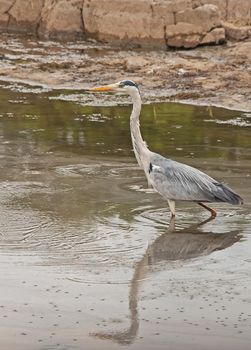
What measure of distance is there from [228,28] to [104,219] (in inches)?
427

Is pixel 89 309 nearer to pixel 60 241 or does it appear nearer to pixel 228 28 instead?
pixel 60 241

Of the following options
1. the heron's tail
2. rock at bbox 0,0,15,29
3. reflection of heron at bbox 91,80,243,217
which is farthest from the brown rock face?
the heron's tail

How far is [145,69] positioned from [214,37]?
7.78 ft

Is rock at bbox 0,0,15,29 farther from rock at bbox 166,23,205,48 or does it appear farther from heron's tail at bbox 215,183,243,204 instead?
heron's tail at bbox 215,183,243,204

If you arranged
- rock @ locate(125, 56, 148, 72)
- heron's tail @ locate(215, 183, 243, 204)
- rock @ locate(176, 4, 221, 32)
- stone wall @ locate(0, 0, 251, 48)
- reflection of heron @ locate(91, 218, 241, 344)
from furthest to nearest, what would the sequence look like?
stone wall @ locate(0, 0, 251, 48) < rock @ locate(176, 4, 221, 32) < rock @ locate(125, 56, 148, 72) < heron's tail @ locate(215, 183, 243, 204) < reflection of heron @ locate(91, 218, 241, 344)

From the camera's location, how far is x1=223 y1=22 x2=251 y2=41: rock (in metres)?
19.6

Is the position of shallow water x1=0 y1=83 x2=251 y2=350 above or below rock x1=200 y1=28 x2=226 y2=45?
below

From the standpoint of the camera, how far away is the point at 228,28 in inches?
777

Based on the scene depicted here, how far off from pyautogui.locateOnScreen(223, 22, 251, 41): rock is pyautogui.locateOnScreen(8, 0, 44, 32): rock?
156 inches

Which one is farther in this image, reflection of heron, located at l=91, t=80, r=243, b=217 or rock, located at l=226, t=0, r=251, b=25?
rock, located at l=226, t=0, r=251, b=25

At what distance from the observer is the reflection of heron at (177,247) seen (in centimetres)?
803

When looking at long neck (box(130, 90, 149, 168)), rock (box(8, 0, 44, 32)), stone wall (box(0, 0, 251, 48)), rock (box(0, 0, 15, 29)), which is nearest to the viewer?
long neck (box(130, 90, 149, 168))

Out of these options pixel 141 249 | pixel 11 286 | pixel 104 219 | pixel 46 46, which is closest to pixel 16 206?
pixel 104 219

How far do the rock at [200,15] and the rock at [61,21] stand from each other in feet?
7.48
